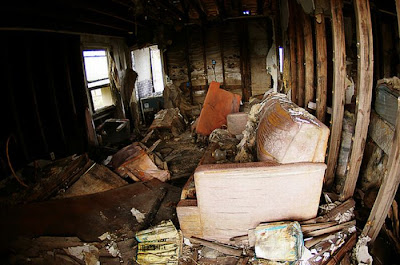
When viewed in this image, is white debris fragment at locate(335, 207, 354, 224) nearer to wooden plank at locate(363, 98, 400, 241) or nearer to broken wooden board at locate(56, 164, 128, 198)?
wooden plank at locate(363, 98, 400, 241)

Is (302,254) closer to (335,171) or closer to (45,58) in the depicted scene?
(335,171)

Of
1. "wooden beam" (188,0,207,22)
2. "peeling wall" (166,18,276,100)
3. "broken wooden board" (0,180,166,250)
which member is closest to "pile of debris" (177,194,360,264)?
"broken wooden board" (0,180,166,250)

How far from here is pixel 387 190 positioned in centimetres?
244

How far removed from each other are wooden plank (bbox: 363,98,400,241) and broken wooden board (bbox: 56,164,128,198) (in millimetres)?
3720

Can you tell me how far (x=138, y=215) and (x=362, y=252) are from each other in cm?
285

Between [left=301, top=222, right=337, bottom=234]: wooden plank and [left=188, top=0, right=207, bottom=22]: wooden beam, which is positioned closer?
[left=301, top=222, right=337, bottom=234]: wooden plank

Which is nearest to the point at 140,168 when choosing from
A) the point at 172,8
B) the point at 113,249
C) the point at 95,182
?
the point at 95,182

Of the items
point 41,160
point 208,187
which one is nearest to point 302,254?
point 208,187

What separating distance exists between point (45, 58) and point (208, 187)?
479 cm

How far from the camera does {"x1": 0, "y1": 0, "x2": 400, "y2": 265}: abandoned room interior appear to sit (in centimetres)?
266

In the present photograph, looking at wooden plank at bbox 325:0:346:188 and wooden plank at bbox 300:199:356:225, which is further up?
wooden plank at bbox 325:0:346:188

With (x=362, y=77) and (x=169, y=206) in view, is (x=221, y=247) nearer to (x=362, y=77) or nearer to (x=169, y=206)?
(x=169, y=206)

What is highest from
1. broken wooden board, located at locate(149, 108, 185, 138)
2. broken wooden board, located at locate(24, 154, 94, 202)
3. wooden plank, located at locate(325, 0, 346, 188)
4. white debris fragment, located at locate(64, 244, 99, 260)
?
wooden plank, located at locate(325, 0, 346, 188)

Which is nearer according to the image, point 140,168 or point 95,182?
point 95,182
